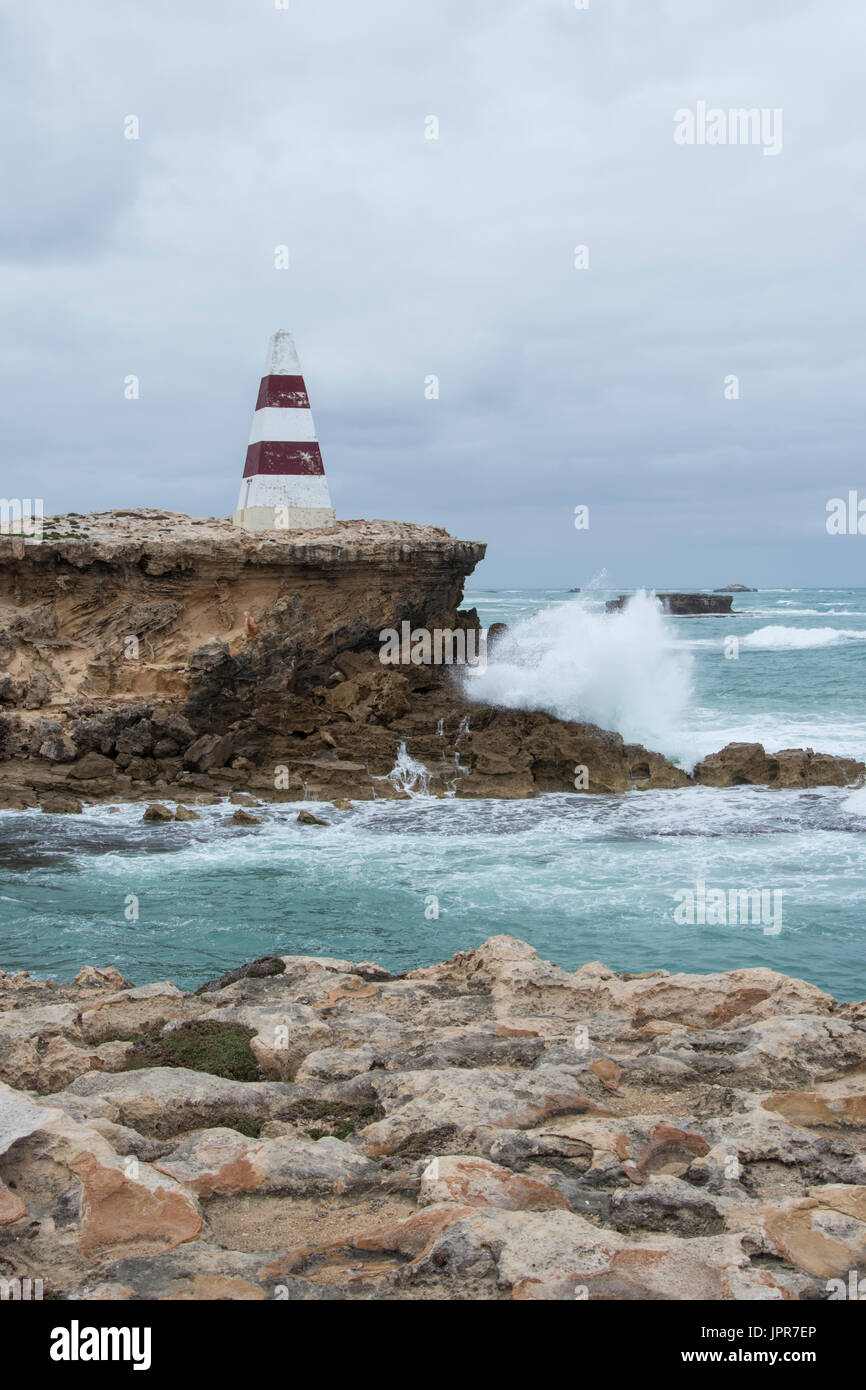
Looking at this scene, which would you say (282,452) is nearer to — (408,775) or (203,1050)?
→ (408,775)

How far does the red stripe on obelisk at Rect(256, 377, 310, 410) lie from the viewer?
21172mm

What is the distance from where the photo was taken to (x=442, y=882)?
1335 cm

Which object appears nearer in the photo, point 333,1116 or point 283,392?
point 333,1116

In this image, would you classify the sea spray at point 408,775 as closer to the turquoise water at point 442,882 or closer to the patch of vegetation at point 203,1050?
the turquoise water at point 442,882

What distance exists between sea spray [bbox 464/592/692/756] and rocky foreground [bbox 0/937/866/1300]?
558 inches

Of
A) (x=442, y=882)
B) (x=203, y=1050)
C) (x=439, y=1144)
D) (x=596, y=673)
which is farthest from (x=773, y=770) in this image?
(x=439, y=1144)

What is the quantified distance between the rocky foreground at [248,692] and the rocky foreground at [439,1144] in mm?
10652

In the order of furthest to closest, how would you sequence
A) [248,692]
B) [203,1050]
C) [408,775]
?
[248,692] → [408,775] → [203,1050]

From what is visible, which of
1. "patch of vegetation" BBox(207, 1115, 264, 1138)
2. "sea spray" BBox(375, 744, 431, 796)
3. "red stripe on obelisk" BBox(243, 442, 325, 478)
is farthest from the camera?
"red stripe on obelisk" BBox(243, 442, 325, 478)

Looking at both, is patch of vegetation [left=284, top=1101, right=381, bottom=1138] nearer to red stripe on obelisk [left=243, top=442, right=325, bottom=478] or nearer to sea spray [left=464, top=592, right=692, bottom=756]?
sea spray [left=464, top=592, right=692, bottom=756]

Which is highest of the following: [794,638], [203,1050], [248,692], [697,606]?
[697,606]

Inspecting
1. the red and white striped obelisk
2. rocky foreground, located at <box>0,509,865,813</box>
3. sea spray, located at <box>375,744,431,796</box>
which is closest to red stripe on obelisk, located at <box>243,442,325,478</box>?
the red and white striped obelisk

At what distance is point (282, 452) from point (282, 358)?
6.25 feet
